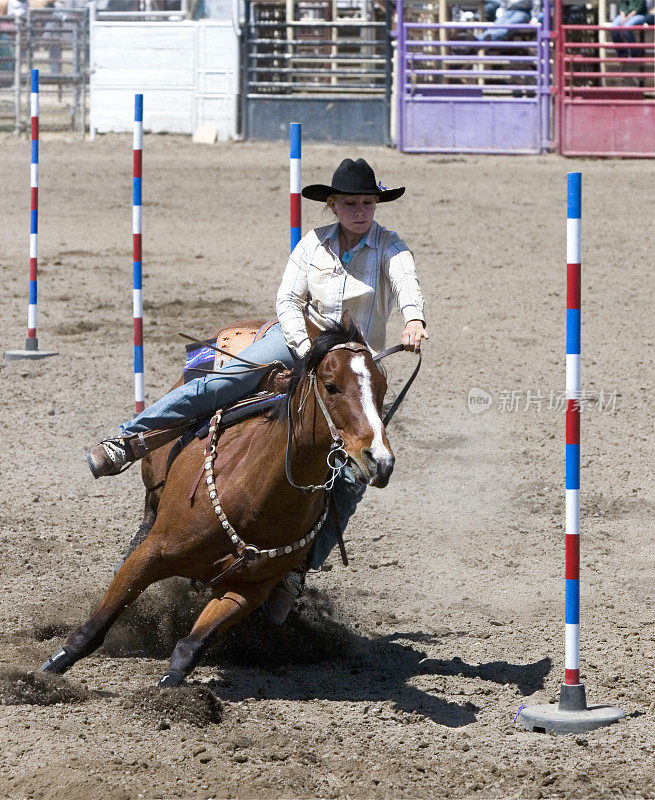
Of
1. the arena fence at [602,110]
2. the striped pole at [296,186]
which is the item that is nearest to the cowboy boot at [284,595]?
the striped pole at [296,186]

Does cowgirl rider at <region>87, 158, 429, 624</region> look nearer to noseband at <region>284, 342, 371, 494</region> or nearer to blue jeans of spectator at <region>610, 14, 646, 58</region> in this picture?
noseband at <region>284, 342, 371, 494</region>

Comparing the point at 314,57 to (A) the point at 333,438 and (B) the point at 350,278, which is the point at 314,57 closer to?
(B) the point at 350,278

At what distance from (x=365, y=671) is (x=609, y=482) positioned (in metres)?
2.86

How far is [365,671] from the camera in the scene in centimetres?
545

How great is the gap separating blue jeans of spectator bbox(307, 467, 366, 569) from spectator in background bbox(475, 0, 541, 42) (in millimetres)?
14155

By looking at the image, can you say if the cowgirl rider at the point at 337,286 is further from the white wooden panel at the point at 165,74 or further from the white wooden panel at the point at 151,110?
the white wooden panel at the point at 151,110

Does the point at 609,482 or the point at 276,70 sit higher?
the point at 276,70

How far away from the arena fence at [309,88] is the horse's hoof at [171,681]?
581 inches

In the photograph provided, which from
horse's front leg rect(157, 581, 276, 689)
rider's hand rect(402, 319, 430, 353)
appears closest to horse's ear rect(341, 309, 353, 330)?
rider's hand rect(402, 319, 430, 353)

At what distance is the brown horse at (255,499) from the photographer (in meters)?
4.29

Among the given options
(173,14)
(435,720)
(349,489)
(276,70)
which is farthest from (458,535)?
(173,14)

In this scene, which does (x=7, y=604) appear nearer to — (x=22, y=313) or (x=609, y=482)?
(x=609, y=482)

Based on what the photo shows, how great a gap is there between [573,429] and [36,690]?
2.24 m

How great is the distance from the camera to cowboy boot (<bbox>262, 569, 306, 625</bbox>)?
5441 millimetres
